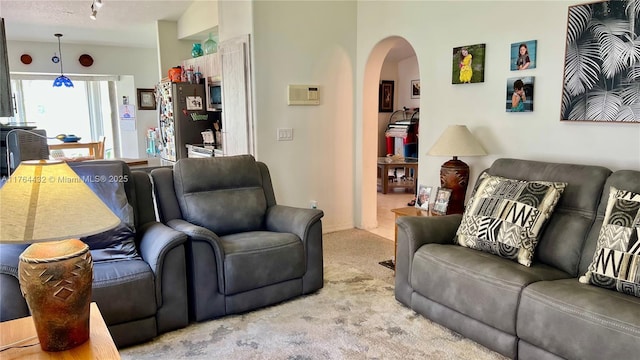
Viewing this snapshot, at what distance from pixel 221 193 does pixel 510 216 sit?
1961 mm

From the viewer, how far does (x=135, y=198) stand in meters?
3.04

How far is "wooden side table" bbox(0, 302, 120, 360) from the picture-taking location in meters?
1.56

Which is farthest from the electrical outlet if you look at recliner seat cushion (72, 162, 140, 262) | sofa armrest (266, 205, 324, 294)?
recliner seat cushion (72, 162, 140, 262)

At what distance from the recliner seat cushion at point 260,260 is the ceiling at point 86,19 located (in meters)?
3.99

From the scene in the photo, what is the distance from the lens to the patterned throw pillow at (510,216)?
8.49ft

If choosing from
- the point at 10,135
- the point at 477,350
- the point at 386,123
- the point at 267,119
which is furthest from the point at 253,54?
the point at 386,123

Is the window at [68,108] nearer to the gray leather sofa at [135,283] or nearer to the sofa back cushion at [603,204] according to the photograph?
the gray leather sofa at [135,283]

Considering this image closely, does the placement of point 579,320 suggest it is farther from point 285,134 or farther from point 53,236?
point 285,134

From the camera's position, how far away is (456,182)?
3496 mm

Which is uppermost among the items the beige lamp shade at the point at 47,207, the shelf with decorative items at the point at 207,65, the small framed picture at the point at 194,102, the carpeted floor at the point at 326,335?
the shelf with decorative items at the point at 207,65

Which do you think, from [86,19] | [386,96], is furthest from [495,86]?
[86,19]

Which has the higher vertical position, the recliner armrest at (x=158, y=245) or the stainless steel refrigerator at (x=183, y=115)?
the stainless steel refrigerator at (x=183, y=115)

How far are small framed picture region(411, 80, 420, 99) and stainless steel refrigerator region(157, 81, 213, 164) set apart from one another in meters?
4.20

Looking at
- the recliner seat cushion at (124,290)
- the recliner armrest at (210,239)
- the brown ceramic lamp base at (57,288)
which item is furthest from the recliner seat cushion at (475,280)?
the brown ceramic lamp base at (57,288)
